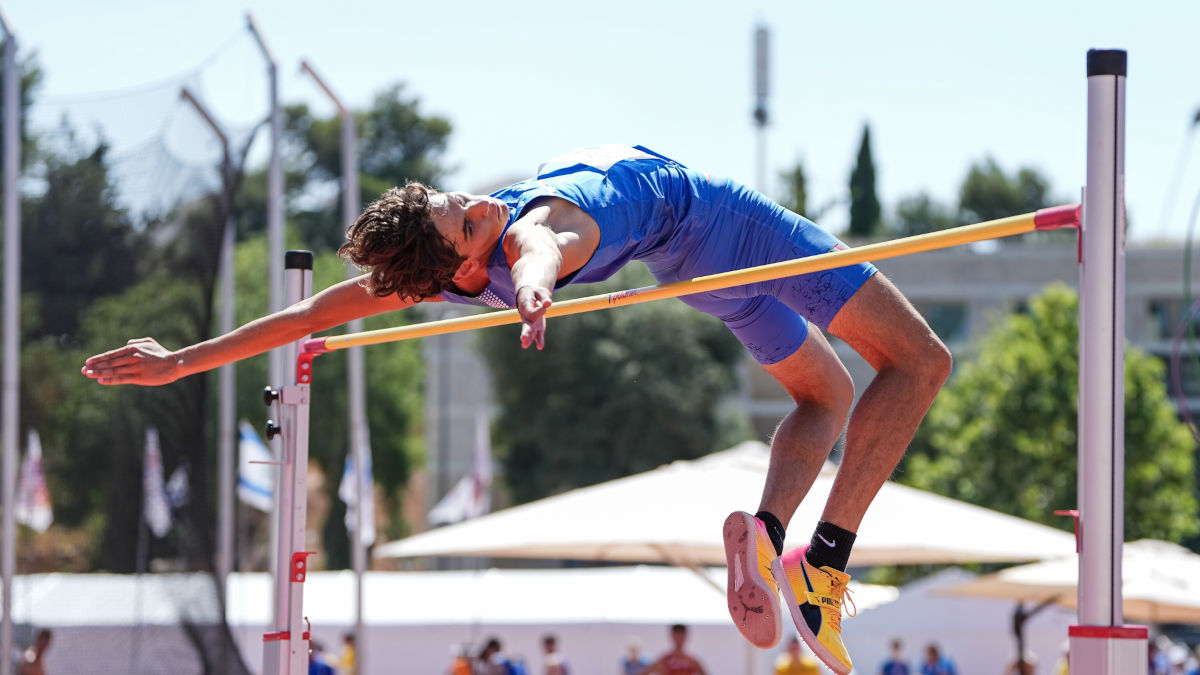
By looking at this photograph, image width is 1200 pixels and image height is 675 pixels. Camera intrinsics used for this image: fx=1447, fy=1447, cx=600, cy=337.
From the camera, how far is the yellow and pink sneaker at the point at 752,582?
338cm

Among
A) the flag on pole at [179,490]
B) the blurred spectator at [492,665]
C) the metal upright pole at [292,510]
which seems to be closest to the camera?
the metal upright pole at [292,510]

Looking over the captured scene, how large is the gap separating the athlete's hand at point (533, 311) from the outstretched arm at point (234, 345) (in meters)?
1.04

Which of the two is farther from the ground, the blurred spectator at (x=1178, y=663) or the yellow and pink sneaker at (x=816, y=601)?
the yellow and pink sneaker at (x=816, y=601)

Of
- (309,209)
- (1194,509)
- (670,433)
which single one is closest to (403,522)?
(670,433)

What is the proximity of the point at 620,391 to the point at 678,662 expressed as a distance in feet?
61.4

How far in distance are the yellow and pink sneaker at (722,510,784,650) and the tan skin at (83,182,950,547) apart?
0.18 m

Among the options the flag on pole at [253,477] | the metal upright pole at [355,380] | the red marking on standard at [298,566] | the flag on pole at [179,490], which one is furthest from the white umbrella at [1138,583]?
the red marking on standard at [298,566]

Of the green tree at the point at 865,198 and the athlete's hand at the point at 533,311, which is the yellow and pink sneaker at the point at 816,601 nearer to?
the athlete's hand at the point at 533,311

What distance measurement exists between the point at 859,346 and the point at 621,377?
2567cm

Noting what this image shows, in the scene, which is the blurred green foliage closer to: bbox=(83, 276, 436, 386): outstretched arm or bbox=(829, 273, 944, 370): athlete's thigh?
bbox=(83, 276, 436, 386): outstretched arm

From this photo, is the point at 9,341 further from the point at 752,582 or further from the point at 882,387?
the point at 882,387

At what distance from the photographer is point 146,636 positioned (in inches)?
306

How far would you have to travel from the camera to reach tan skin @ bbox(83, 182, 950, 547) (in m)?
3.00

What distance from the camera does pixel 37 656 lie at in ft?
26.6
